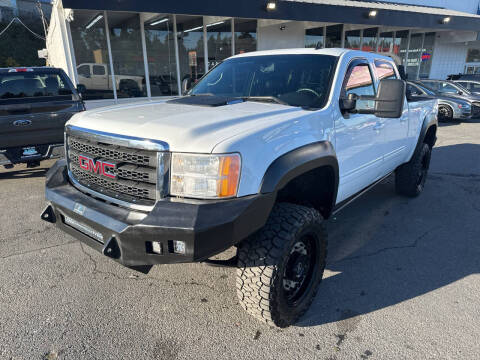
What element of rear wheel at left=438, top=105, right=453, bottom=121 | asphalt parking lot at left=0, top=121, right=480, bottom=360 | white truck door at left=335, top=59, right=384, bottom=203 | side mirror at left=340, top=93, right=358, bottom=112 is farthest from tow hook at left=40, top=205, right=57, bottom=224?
rear wheel at left=438, top=105, right=453, bottom=121

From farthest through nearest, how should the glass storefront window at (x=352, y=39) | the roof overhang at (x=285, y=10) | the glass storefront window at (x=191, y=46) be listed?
1. the glass storefront window at (x=352, y=39)
2. the glass storefront window at (x=191, y=46)
3. the roof overhang at (x=285, y=10)

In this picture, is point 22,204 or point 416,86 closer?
point 22,204

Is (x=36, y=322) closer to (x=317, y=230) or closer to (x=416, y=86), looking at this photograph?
(x=317, y=230)

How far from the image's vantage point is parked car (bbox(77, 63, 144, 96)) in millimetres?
10180

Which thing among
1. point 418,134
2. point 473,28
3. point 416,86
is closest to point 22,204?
point 418,134

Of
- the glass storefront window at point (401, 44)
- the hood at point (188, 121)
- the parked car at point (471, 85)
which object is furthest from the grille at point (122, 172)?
the glass storefront window at point (401, 44)

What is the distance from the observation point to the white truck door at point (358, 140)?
112 inches

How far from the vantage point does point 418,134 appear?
4.62 m

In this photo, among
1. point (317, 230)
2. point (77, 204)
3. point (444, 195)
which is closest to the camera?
point (77, 204)

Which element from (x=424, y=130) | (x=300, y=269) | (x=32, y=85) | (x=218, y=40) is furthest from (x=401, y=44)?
(x=300, y=269)

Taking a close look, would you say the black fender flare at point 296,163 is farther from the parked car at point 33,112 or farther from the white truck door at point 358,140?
the parked car at point 33,112

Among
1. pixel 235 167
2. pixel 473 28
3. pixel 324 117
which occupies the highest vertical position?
pixel 473 28

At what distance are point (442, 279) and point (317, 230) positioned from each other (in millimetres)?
1398

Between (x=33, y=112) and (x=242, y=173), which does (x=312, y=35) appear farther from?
(x=242, y=173)
